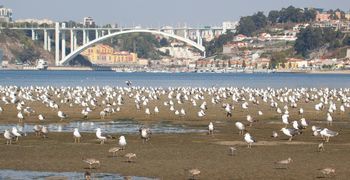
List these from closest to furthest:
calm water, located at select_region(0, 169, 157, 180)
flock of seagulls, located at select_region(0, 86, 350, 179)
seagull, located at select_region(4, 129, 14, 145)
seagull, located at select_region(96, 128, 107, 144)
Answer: calm water, located at select_region(0, 169, 157, 180) < seagull, located at select_region(4, 129, 14, 145) < seagull, located at select_region(96, 128, 107, 144) < flock of seagulls, located at select_region(0, 86, 350, 179)

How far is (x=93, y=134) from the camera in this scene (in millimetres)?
27984

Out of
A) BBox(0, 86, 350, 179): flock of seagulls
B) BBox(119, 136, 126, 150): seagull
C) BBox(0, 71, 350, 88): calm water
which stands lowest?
BBox(0, 71, 350, 88): calm water

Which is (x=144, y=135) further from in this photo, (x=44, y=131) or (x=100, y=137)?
(x=44, y=131)

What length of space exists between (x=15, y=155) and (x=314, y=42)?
170473 millimetres

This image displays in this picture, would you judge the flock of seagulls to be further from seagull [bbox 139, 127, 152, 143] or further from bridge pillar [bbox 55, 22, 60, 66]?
bridge pillar [bbox 55, 22, 60, 66]

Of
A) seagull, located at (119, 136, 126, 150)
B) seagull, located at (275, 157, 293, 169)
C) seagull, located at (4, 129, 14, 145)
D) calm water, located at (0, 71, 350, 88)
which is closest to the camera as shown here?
seagull, located at (275, 157, 293, 169)

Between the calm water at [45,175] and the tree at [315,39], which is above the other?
the tree at [315,39]

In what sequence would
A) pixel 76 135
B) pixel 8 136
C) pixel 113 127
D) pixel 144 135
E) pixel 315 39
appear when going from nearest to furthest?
pixel 8 136, pixel 76 135, pixel 144 135, pixel 113 127, pixel 315 39

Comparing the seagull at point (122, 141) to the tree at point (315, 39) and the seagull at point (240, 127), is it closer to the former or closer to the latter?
the seagull at point (240, 127)

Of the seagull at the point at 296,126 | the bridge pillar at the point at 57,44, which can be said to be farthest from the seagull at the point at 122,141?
the bridge pillar at the point at 57,44

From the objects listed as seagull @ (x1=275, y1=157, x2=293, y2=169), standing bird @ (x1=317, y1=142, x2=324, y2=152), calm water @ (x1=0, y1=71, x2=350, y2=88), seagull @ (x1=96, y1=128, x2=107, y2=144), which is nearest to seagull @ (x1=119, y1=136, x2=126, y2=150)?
seagull @ (x1=96, y1=128, x2=107, y2=144)

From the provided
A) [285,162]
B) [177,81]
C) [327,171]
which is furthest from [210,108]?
[177,81]

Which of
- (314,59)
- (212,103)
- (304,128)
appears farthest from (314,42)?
(304,128)

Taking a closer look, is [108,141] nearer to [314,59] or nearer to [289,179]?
[289,179]
